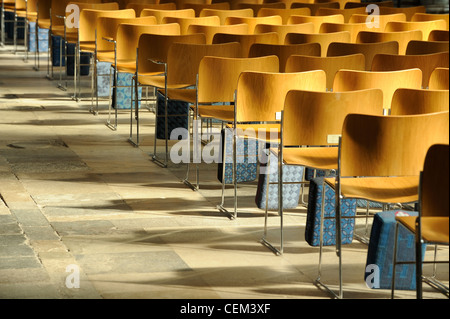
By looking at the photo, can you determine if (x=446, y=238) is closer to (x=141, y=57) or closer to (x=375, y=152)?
(x=375, y=152)

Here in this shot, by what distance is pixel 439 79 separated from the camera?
18.5 feet

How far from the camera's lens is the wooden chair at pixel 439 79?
18.4 ft

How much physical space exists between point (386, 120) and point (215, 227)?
163 centimetres

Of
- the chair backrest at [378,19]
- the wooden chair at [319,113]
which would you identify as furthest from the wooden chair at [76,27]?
the wooden chair at [319,113]

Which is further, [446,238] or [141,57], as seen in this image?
[141,57]

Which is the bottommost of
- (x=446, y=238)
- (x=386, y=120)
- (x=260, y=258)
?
(x=260, y=258)

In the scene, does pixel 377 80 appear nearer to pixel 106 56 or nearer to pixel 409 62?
pixel 409 62

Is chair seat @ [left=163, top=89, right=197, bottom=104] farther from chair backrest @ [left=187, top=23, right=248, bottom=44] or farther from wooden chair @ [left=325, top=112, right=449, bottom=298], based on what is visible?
wooden chair @ [left=325, top=112, right=449, bottom=298]

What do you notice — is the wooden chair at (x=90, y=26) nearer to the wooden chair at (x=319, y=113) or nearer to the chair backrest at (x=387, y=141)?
the wooden chair at (x=319, y=113)

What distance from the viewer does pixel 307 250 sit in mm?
5039

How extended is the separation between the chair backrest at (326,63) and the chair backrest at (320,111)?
134 cm

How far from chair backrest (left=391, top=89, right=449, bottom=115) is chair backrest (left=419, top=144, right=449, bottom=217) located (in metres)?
1.52

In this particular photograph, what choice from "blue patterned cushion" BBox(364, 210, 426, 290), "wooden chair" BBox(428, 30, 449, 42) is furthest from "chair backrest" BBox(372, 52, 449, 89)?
"blue patterned cushion" BBox(364, 210, 426, 290)
